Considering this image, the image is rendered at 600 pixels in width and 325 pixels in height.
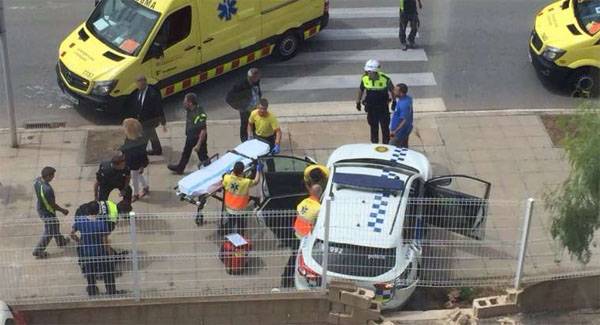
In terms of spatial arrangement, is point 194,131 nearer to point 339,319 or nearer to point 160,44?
point 160,44

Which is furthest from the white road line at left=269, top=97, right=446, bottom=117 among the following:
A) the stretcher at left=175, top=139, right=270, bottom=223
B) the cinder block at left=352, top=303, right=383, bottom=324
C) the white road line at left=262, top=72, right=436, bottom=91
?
the cinder block at left=352, top=303, right=383, bottom=324

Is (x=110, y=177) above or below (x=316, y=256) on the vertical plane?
above

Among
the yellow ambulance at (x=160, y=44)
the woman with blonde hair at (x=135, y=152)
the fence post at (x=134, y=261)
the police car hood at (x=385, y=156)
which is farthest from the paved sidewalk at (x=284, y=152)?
the police car hood at (x=385, y=156)

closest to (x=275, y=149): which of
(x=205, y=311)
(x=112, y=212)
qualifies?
(x=112, y=212)

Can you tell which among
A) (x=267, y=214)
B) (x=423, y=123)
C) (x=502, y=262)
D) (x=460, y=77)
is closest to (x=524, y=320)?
(x=502, y=262)

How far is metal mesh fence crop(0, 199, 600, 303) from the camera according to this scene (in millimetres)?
10836

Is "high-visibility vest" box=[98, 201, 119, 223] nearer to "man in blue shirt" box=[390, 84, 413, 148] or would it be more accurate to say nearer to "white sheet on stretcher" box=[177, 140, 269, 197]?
"white sheet on stretcher" box=[177, 140, 269, 197]

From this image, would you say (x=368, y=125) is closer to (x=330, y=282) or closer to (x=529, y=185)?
(x=529, y=185)

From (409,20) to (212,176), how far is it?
667cm

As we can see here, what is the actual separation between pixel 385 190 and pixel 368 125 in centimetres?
427

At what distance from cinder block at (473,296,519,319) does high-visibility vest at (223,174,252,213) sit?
10.2ft

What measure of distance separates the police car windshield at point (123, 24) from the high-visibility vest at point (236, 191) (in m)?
4.27

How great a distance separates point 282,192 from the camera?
40.3ft

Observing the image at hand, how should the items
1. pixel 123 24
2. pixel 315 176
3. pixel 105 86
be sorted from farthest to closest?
pixel 123 24, pixel 105 86, pixel 315 176
